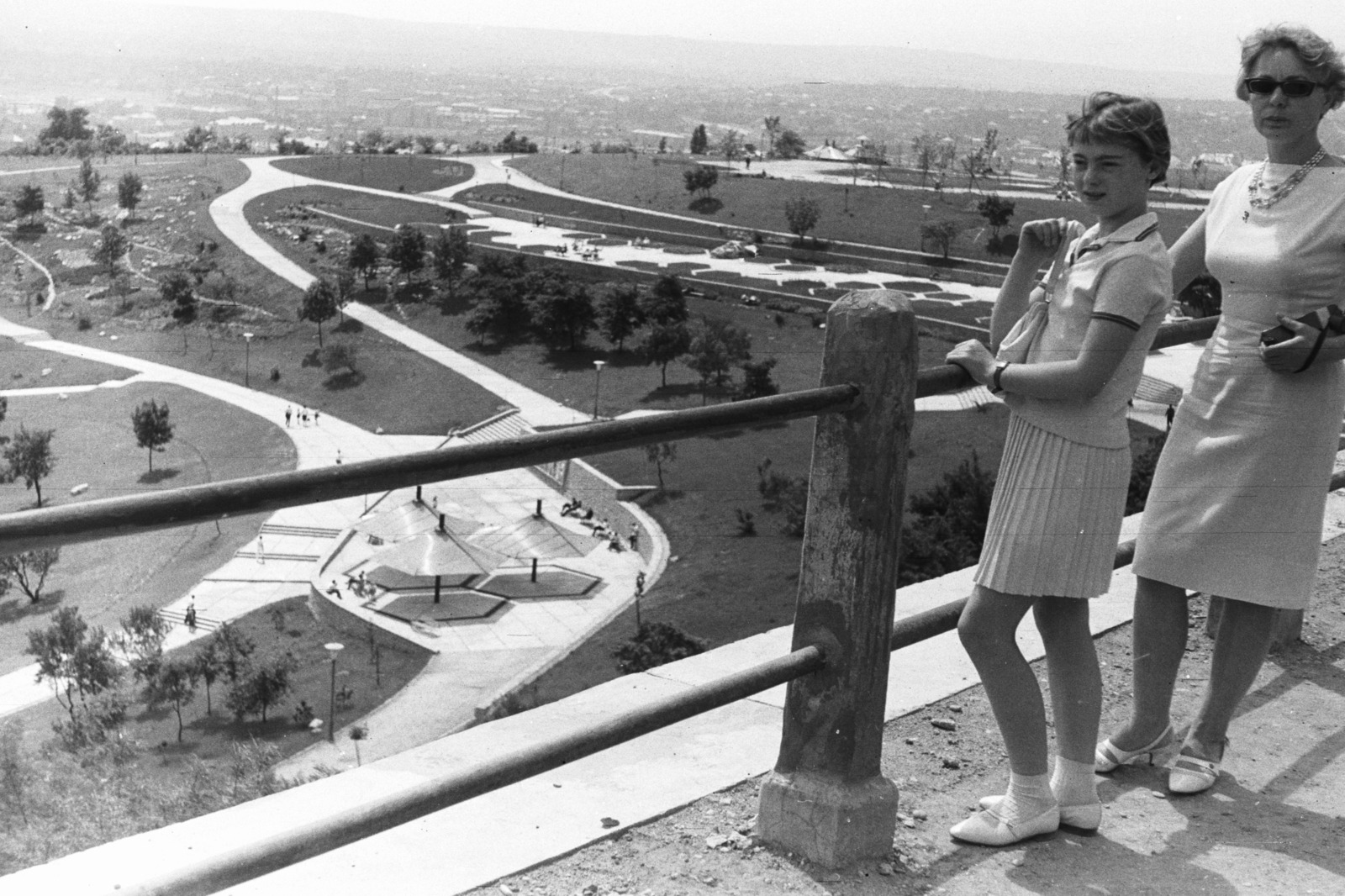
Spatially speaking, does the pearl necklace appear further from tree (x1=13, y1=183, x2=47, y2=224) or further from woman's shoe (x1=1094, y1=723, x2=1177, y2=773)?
tree (x1=13, y1=183, x2=47, y2=224)

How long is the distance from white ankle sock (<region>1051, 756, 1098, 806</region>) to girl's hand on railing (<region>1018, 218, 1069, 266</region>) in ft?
2.76

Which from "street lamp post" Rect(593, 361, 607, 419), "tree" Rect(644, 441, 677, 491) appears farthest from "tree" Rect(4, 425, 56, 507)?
"tree" Rect(644, 441, 677, 491)

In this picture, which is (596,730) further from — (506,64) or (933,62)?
(506,64)

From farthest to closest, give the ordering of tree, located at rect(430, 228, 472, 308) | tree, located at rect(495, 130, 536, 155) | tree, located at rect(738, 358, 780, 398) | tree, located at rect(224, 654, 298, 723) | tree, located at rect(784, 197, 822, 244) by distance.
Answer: tree, located at rect(495, 130, 536, 155)
tree, located at rect(784, 197, 822, 244)
tree, located at rect(430, 228, 472, 308)
tree, located at rect(738, 358, 780, 398)
tree, located at rect(224, 654, 298, 723)

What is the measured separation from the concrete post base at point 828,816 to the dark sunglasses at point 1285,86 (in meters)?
1.31

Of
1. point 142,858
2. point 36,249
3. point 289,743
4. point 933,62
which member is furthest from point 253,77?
point 142,858

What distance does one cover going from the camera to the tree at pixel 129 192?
233 feet

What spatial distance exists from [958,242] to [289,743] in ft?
148

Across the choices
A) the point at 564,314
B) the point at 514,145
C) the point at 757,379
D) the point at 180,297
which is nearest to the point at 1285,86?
the point at 757,379

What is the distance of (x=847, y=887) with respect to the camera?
87.9 inches

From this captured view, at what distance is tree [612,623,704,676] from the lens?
24.1m

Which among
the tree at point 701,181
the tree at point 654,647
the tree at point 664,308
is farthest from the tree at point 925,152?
the tree at point 654,647

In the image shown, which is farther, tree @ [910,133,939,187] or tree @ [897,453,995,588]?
tree @ [910,133,939,187]

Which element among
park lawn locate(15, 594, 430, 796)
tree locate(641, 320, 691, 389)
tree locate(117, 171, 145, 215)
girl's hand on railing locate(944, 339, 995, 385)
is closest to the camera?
girl's hand on railing locate(944, 339, 995, 385)
